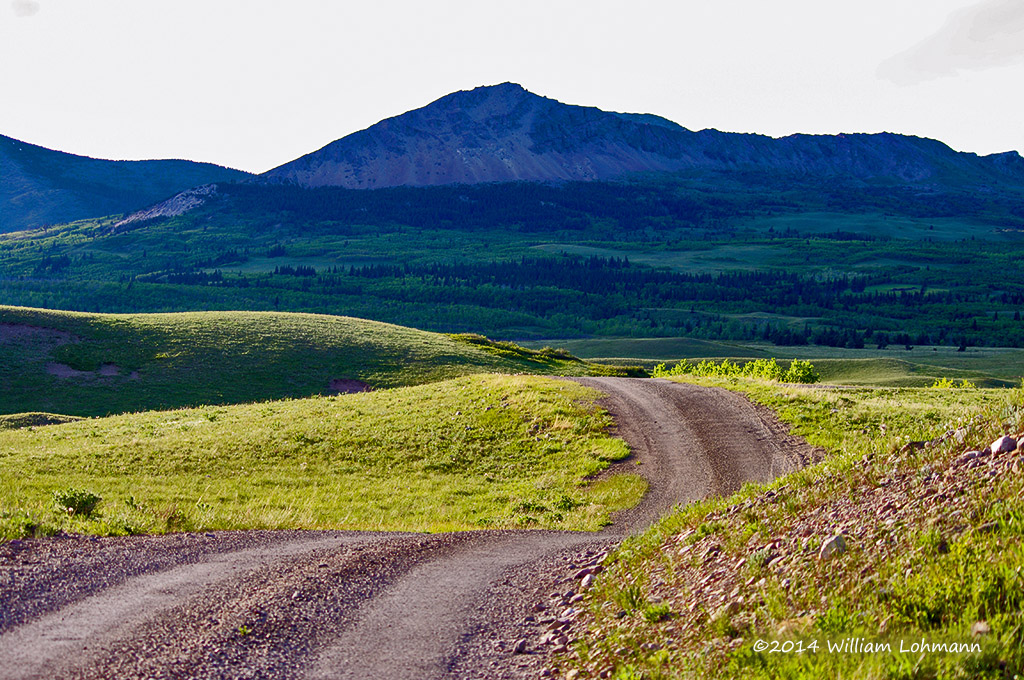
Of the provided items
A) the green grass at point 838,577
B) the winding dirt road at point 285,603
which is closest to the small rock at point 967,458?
the green grass at point 838,577

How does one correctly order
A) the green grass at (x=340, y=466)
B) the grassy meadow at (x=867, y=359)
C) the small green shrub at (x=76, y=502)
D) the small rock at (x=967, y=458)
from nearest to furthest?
the small rock at (x=967, y=458) < the small green shrub at (x=76, y=502) < the green grass at (x=340, y=466) < the grassy meadow at (x=867, y=359)

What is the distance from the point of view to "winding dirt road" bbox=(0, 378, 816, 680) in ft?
29.4

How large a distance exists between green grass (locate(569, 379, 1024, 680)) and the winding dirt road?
1.42 metres

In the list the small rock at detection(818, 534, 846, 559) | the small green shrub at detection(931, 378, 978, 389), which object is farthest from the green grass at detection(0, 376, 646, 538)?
the small green shrub at detection(931, 378, 978, 389)

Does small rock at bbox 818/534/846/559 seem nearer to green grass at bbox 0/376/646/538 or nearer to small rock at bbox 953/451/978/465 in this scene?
small rock at bbox 953/451/978/465

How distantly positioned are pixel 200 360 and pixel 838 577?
2760 inches

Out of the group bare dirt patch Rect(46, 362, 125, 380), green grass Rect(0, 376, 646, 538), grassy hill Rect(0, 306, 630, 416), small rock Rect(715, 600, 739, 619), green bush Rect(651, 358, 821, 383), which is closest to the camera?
small rock Rect(715, 600, 739, 619)

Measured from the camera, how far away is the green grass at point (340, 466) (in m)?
21.1

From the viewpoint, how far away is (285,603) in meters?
11.0

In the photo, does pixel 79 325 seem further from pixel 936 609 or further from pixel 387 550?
pixel 936 609

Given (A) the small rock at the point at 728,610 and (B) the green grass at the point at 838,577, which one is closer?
(B) the green grass at the point at 838,577

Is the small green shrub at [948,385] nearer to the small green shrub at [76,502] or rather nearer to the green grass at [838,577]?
the green grass at [838,577]

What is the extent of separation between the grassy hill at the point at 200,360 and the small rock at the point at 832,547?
58.9 meters

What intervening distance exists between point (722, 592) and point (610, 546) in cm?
540
